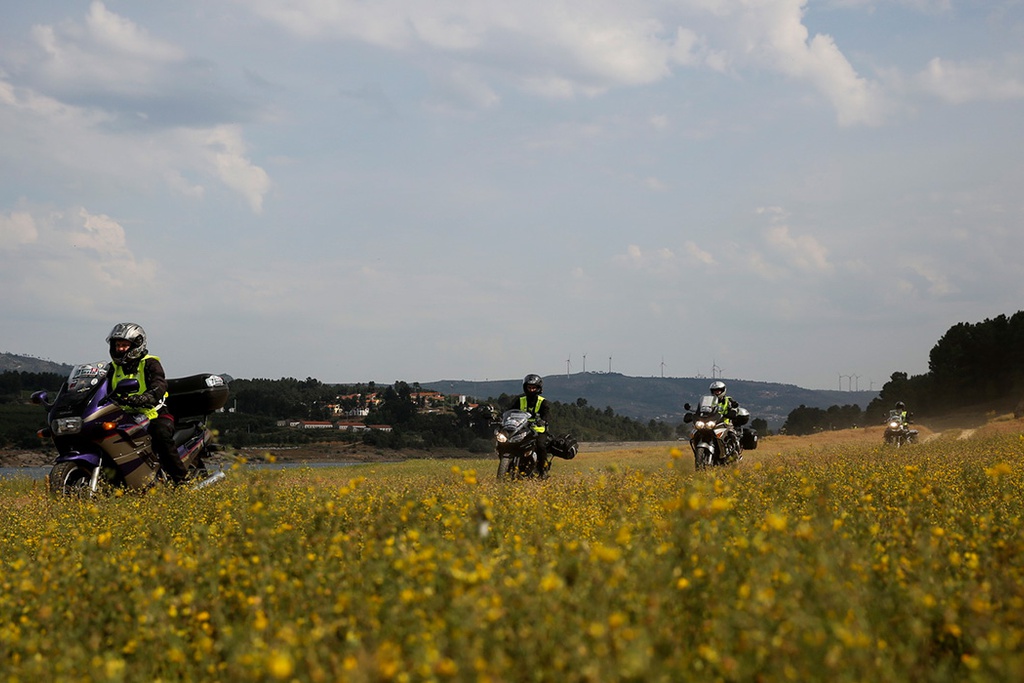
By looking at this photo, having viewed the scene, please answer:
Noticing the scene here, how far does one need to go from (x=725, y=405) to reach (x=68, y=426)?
1383cm

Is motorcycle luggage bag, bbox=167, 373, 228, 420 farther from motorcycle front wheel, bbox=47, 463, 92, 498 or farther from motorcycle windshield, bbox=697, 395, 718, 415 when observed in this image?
motorcycle windshield, bbox=697, 395, 718, 415

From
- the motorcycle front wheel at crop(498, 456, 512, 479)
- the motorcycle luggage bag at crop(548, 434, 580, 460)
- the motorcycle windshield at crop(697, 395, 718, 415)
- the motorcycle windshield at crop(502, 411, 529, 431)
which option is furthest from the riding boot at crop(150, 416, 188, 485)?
the motorcycle windshield at crop(697, 395, 718, 415)

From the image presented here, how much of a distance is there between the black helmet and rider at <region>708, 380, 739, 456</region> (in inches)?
490

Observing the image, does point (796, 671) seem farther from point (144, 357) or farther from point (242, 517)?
point (144, 357)

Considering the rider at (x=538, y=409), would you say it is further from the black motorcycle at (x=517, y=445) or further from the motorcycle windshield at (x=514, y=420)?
the motorcycle windshield at (x=514, y=420)

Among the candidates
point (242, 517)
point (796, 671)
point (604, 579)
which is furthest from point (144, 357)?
point (796, 671)

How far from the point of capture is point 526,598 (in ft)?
15.7

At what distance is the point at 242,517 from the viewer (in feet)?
25.6

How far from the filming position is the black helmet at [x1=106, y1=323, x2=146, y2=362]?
13.1 meters

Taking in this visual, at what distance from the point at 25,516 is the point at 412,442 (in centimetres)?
14367

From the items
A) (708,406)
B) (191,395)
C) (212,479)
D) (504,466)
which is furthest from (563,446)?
(191,395)

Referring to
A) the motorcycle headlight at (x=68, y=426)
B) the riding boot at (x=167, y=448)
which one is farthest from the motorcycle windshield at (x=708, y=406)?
the motorcycle headlight at (x=68, y=426)

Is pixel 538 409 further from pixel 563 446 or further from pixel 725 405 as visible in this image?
pixel 725 405

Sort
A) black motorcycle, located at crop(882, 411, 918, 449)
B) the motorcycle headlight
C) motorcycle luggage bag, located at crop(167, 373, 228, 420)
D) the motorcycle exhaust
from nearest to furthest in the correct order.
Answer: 1. the motorcycle headlight
2. the motorcycle exhaust
3. motorcycle luggage bag, located at crop(167, 373, 228, 420)
4. black motorcycle, located at crop(882, 411, 918, 449)
